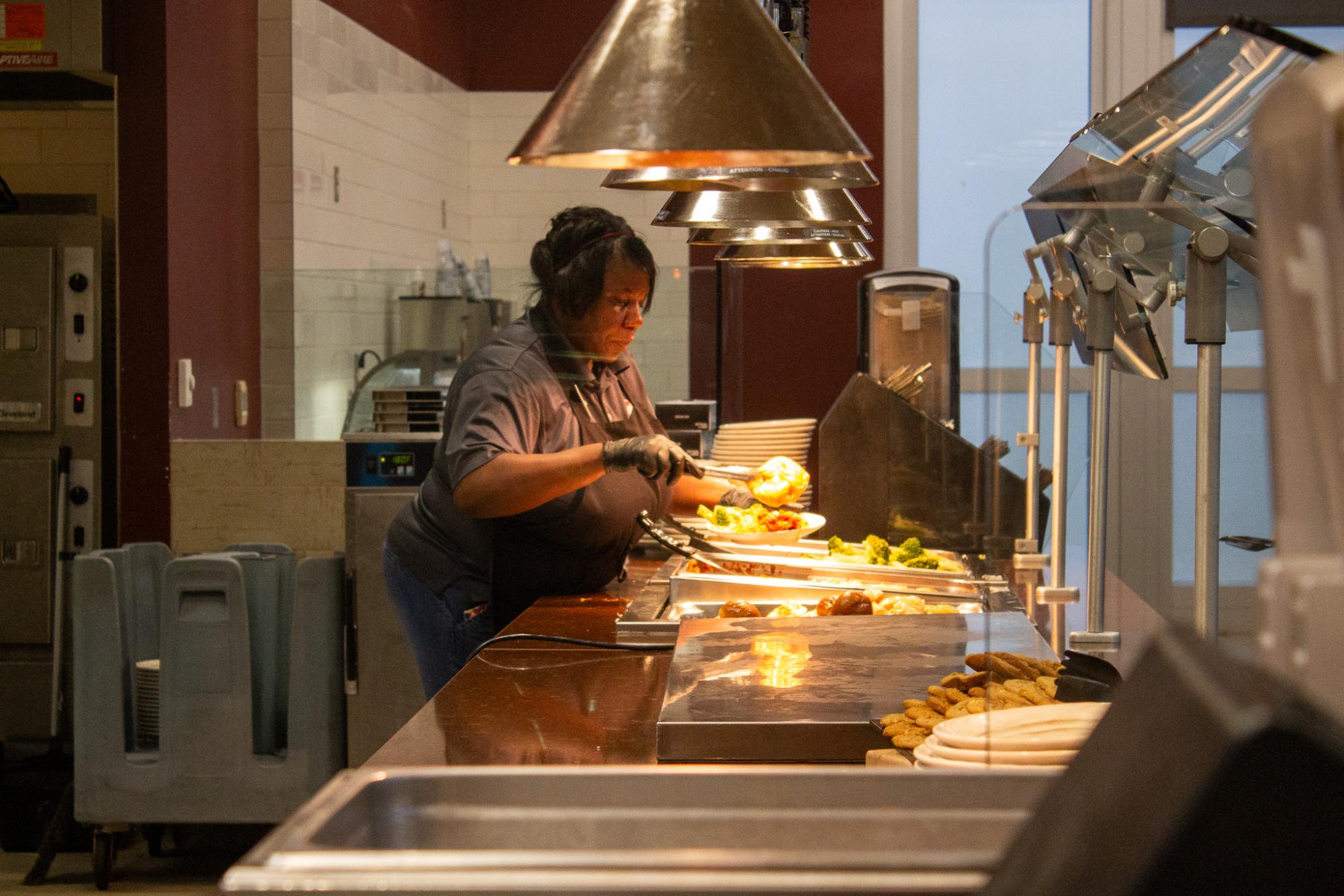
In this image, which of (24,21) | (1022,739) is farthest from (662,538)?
(24,21)

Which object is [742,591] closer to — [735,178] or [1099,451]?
[1099,451]

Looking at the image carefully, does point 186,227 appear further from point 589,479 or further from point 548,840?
point 548,840

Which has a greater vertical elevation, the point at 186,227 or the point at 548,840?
the point at 186,227

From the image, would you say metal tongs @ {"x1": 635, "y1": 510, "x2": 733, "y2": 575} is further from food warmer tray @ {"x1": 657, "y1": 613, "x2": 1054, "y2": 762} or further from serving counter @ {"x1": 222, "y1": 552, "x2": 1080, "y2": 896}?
serving counter @ {"x1": 222, "y1": 552, "x2": 1080, "y2": 896}

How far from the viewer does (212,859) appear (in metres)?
4.57

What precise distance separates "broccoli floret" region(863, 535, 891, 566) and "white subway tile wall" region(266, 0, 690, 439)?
195 centimetres

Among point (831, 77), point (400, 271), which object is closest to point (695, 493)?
point (400, 271)

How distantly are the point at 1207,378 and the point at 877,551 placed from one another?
1909 millimetres

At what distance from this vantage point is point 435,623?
329cm

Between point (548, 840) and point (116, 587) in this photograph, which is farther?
point (116, 587)

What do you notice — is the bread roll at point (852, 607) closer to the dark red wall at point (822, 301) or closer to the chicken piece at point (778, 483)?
the chicken piece at point (778, 483)

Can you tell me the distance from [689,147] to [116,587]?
352cm

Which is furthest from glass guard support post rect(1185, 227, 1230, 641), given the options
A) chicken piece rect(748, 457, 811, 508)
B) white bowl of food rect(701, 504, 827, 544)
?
chicken piece rect(748, 457, 811, 508)

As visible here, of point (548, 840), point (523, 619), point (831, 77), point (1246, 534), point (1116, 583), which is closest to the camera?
point (548, 840)
